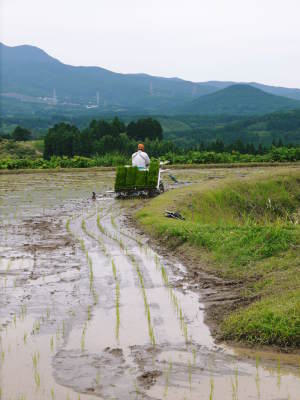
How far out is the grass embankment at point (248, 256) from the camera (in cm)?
521

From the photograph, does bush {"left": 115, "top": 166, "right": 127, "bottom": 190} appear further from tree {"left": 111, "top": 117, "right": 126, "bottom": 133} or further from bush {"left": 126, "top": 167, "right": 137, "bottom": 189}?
tree {"left": 111, "top": 117, "right": 126, "bottom": 133}

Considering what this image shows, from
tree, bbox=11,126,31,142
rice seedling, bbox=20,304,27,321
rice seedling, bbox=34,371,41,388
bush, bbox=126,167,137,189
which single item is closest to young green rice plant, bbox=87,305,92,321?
rice seedling, bbox=20,304,27,321

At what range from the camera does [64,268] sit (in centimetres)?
Result: 776

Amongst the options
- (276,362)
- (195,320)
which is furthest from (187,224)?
(276,362)

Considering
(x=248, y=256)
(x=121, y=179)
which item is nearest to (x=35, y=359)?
(x=248, y=256)

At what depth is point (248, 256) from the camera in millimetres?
7508

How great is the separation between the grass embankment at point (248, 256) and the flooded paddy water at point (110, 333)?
35 centimetres

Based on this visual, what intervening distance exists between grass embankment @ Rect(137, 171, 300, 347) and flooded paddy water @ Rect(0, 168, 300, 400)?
1.13 ft

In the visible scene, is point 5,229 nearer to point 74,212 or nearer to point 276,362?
point 74,212

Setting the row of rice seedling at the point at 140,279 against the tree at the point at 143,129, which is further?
the tree at the point at 143,129

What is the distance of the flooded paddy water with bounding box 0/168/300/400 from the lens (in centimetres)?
429

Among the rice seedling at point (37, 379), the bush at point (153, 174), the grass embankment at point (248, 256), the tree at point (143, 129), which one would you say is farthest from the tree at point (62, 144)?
the rice seedling at point (37, 379)

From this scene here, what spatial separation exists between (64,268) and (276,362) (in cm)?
375

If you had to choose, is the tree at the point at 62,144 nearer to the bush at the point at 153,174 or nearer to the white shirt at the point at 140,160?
the white shirt at the point at 140,160
